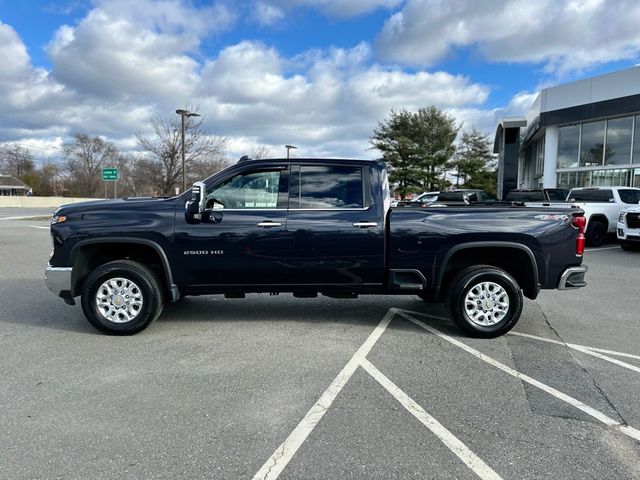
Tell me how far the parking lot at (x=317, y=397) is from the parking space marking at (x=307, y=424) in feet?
0.05

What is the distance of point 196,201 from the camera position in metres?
5.07

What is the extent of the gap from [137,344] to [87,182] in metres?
80.4

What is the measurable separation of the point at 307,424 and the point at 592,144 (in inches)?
925

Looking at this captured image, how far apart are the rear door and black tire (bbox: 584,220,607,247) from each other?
11292 millimetres

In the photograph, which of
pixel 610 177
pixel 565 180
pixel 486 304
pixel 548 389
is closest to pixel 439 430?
pixel 548 389

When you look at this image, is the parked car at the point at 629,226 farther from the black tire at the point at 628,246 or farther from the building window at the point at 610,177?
the building window at the point at 610,177

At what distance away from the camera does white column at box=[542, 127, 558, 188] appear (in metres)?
24.0

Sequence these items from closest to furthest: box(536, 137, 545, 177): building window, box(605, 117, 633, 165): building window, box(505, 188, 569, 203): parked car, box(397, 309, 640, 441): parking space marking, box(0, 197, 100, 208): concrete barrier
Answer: box(397, 309, 640, 441): parking space marking, box(505, 188, 569, 203): parked car, box(605, 117, 633, 165): building window, box(536, 137, 545, 177): building window, box(0, 197, 100, 208): concrete barrier

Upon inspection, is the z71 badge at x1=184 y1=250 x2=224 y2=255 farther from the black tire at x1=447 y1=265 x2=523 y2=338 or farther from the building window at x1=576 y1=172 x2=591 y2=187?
the building window at x1=576 y1=172 x2=591 y2=187

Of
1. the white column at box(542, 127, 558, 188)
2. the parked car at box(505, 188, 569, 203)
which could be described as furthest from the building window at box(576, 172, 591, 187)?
the parked car at box(505, 188, 569, 203)

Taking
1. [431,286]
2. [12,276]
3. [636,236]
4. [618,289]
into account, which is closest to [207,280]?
[431,286]

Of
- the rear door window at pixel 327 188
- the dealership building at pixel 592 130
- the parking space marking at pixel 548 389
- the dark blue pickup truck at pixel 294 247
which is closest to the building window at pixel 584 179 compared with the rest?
the dealership building at pixel 592 130


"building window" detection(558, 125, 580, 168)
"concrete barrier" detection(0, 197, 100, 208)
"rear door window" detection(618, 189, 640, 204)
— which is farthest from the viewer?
"concrete barrier" detection(0, 197, 100, 208)

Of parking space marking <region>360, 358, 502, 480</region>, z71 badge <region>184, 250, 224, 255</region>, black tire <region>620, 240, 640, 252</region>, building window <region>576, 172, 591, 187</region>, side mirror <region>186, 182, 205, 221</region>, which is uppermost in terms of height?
building window <region>576, 172, 591, 187</region>
